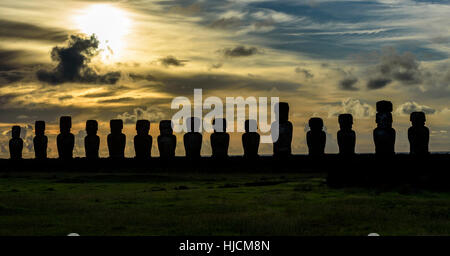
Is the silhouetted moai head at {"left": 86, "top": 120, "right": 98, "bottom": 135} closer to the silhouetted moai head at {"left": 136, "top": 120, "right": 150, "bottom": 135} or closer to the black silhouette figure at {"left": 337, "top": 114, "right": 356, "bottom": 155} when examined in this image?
the silhouetted moai head at {"left": 136, "top": 120, "right": 150, "bottom": 135}

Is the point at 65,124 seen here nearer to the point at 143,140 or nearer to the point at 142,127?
the point at 142,127

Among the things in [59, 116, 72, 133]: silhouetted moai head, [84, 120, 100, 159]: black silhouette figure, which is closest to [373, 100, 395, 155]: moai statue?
[84, 120, 100, 159]: black silhouette figure

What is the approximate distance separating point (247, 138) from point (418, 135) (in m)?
6.10

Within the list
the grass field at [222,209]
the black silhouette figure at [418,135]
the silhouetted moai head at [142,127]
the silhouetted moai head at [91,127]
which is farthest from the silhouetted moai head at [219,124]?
the black silhouette figure at [418,135]

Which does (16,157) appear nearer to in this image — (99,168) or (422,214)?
(99,168)

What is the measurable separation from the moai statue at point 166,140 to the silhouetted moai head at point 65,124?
15.3ft

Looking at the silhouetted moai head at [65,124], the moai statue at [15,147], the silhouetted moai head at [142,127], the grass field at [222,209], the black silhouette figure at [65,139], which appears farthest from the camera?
the moai statue at [15,147]

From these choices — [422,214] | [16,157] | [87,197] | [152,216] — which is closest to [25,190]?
[87,197]

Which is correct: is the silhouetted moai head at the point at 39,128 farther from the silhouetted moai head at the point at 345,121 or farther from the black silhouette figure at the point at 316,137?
the silhouetted moai head at the point at 345,121

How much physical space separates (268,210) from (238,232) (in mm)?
2547

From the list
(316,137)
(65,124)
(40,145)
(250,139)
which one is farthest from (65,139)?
(316,137)

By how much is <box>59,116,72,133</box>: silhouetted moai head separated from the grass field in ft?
20.4

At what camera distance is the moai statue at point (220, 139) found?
23.7m

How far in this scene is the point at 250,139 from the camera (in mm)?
23625
